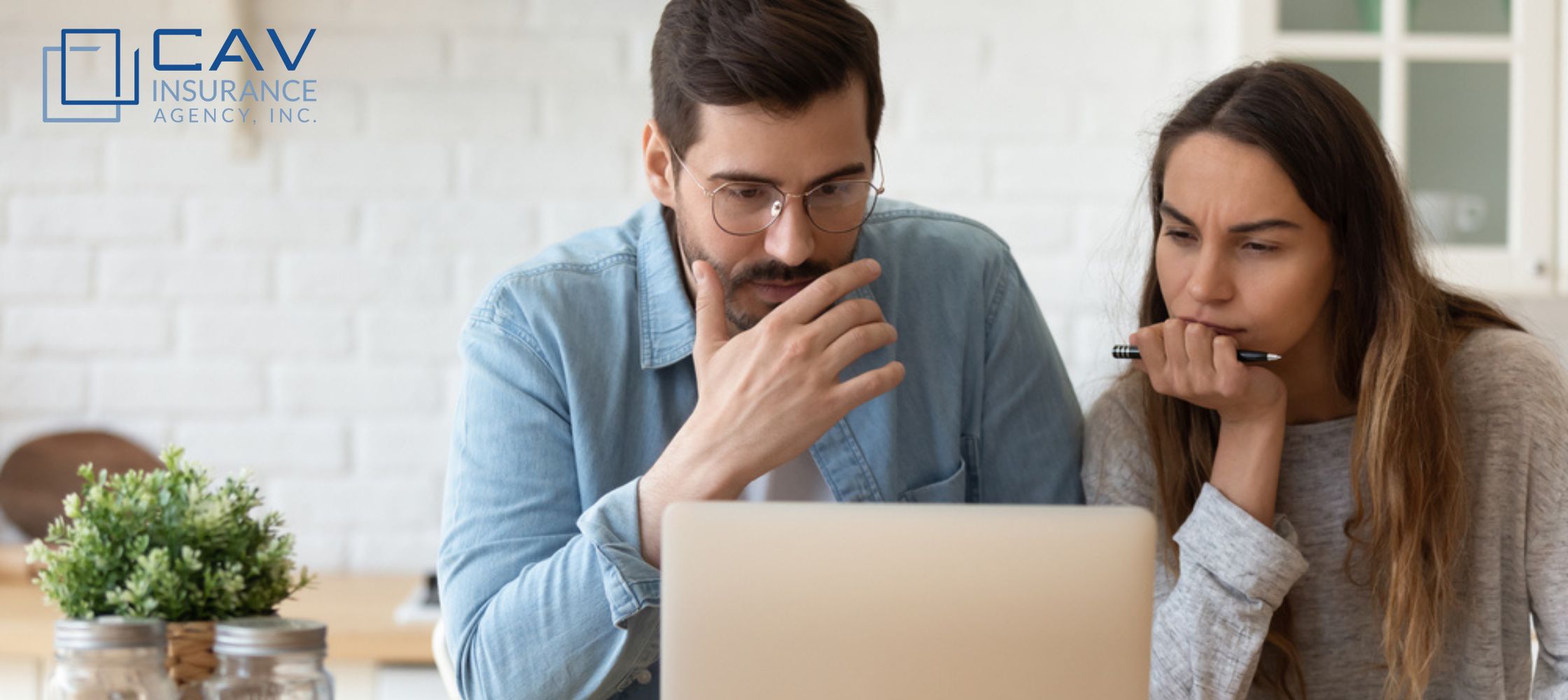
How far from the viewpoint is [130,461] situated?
255 centimetres

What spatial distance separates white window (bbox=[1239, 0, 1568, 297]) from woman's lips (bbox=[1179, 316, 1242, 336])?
1.17m

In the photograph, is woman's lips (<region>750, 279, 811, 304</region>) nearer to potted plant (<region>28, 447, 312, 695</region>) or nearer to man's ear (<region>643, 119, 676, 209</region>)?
man's ear (<region>643, 119, 676, 209</region>)

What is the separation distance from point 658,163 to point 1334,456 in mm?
790

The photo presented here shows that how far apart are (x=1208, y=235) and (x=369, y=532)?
5.70 feet

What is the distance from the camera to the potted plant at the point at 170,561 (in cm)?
101

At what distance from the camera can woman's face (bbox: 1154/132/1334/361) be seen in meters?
1.41

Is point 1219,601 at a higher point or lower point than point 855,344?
lower

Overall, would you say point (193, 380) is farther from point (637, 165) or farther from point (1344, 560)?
point (1344, 560)

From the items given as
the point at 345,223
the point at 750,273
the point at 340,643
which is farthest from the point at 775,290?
the point at 345,223

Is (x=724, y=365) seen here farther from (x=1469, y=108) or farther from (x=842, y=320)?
(x=1469, y=108)

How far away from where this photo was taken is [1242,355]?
1408mm

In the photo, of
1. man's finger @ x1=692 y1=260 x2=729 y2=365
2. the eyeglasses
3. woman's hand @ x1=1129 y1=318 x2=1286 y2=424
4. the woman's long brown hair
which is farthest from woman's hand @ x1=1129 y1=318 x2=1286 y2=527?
man's finger @ x1=692 y1=260 x2=729 y2=365

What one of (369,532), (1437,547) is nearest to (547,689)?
(1437,547)

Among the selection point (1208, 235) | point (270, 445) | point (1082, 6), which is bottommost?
point (270, 445)
